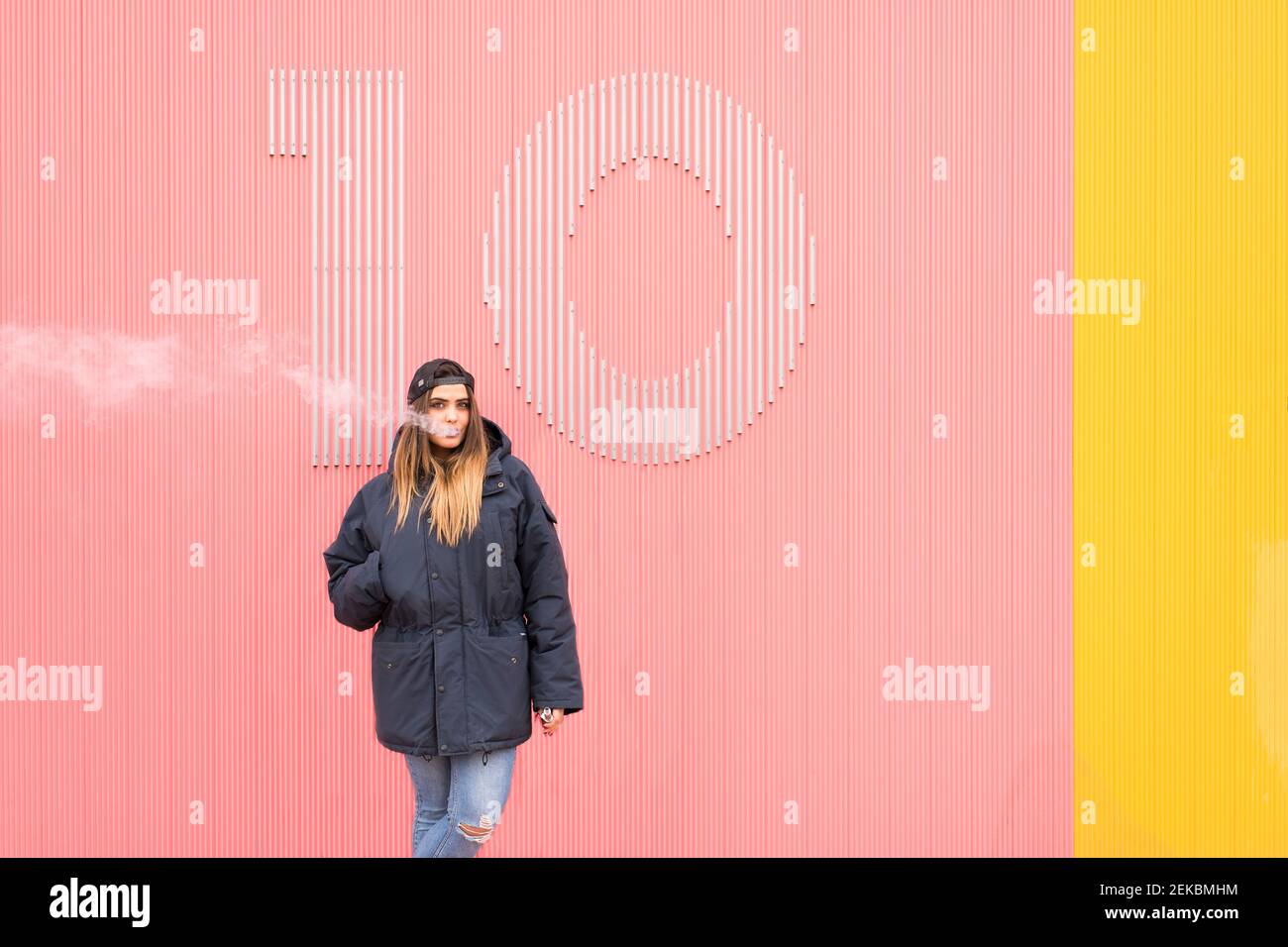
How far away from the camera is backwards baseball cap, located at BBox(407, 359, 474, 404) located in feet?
9.06

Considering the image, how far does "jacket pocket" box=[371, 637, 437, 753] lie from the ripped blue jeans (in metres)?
0.07

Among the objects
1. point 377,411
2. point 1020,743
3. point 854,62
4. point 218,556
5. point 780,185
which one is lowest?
point 1020,743

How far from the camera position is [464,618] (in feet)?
8.66

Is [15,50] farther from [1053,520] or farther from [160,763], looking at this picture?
[1053,520]

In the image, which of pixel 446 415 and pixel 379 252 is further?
pixel 379 252

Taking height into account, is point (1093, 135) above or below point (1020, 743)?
above

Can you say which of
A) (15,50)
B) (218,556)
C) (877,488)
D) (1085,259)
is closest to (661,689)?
(877,488)

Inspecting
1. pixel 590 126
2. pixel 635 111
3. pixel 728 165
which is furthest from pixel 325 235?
pixel 728 165

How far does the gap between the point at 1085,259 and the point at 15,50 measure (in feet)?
10.5

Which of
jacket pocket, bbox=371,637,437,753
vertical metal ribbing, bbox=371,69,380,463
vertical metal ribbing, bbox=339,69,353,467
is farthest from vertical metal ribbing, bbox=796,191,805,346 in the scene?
jacket pocket, bbox=371,637,437,753

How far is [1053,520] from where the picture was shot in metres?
3.27

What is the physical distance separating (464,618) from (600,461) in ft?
2.50

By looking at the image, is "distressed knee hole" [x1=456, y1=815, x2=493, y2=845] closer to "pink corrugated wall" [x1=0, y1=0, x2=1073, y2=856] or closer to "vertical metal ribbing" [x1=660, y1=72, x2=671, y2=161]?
"pink corrugated wall" [x1=0, y1=0, x2=1073, y2=856]

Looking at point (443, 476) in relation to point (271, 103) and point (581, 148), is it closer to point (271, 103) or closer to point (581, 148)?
point (581, 148)
